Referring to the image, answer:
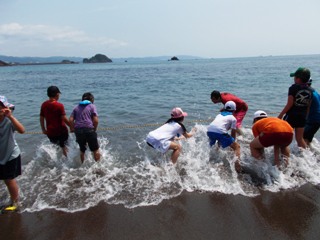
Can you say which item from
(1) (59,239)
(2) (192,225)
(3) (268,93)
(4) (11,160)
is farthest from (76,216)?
(3) (268,93)

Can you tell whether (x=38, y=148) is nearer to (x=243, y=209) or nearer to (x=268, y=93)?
(x=243, y=209)

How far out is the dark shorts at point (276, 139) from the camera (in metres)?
4.61

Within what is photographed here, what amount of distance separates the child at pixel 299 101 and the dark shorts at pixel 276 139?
2.69 ft

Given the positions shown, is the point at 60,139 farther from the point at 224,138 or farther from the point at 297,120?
the point at 297,120

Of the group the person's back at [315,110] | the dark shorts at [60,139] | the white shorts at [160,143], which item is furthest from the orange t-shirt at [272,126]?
the dark shorts at [60,139]

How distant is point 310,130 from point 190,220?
3.61m

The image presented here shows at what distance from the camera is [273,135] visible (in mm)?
4617

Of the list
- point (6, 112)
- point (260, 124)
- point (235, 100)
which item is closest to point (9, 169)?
point (6, 112)

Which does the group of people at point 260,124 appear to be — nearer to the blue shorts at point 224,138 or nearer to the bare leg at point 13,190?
the blue shorts at point 224,138

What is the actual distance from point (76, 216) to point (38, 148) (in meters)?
4.13

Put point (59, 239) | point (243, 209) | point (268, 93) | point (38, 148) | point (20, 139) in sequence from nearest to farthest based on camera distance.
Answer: point (59, 239) < point (243, 209) < point (38, 148) < point (20, 139) < point (268, 93)

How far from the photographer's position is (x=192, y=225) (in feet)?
12.1

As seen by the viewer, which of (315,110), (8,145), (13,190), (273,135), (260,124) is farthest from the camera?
(315,110)

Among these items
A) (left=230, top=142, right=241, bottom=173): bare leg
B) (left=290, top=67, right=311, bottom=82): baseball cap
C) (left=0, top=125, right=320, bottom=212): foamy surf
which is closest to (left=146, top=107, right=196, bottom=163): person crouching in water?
(left=0, top=125, right=320, bottom=212): foamy surf
